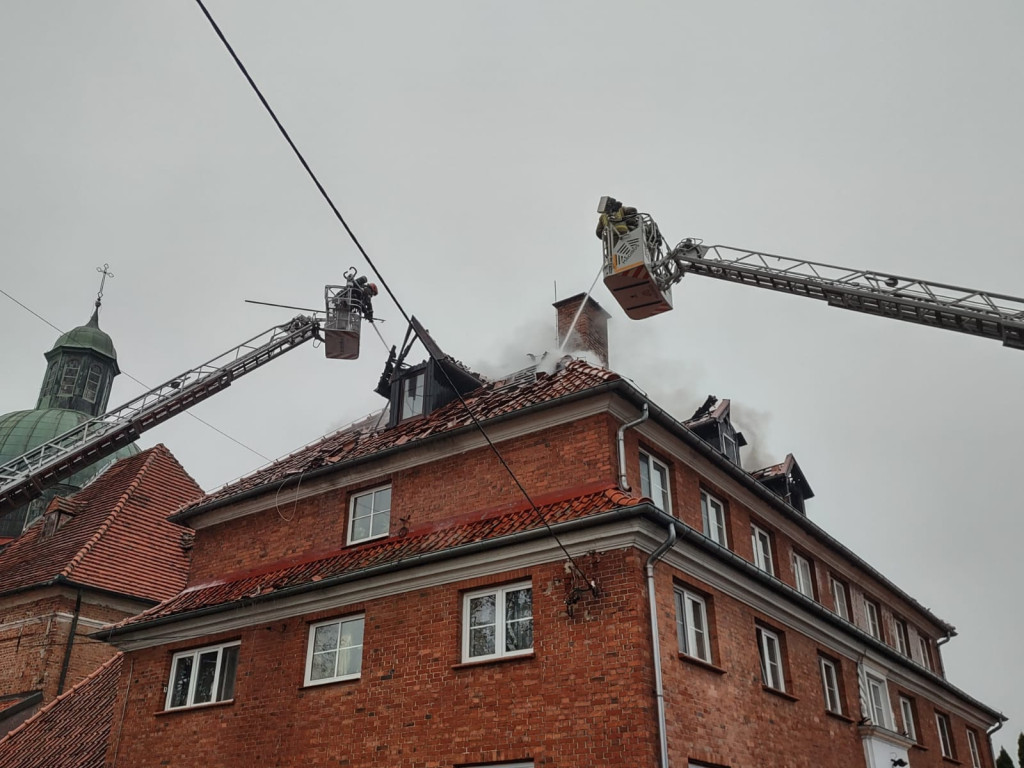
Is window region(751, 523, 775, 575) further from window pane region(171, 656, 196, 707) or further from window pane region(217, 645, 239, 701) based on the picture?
window pane region(171, 656, 196, 707)

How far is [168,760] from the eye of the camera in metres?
16.6

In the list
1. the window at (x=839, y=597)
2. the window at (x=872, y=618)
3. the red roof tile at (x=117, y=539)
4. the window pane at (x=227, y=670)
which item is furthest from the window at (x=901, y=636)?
the red roof tile at (x=117, y=539)

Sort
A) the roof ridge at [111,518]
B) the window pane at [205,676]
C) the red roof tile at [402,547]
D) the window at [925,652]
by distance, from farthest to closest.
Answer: the window at [925,652]
the roof ridge at [111,518]
the window pane at [205,676]
the red roof tile at [402,547]

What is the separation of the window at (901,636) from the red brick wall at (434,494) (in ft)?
47.3

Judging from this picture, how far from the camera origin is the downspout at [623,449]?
47.9 ft

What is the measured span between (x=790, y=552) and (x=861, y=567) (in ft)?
13.0

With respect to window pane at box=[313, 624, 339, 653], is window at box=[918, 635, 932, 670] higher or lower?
higher

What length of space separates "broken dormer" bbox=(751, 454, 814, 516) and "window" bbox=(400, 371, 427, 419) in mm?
8205

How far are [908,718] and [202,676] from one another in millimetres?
16233

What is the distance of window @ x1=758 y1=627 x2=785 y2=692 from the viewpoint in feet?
52.1

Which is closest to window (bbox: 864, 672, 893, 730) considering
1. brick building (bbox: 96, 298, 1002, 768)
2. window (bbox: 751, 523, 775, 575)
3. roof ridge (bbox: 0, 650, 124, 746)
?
brick building (bbox: 96, 298, 1002, 768)

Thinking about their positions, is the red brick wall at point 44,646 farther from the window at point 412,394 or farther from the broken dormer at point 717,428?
the broken dormer at point 717,428

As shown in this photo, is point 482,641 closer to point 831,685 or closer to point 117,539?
point 831,685

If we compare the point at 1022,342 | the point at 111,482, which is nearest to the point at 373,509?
the point at 1022,342
